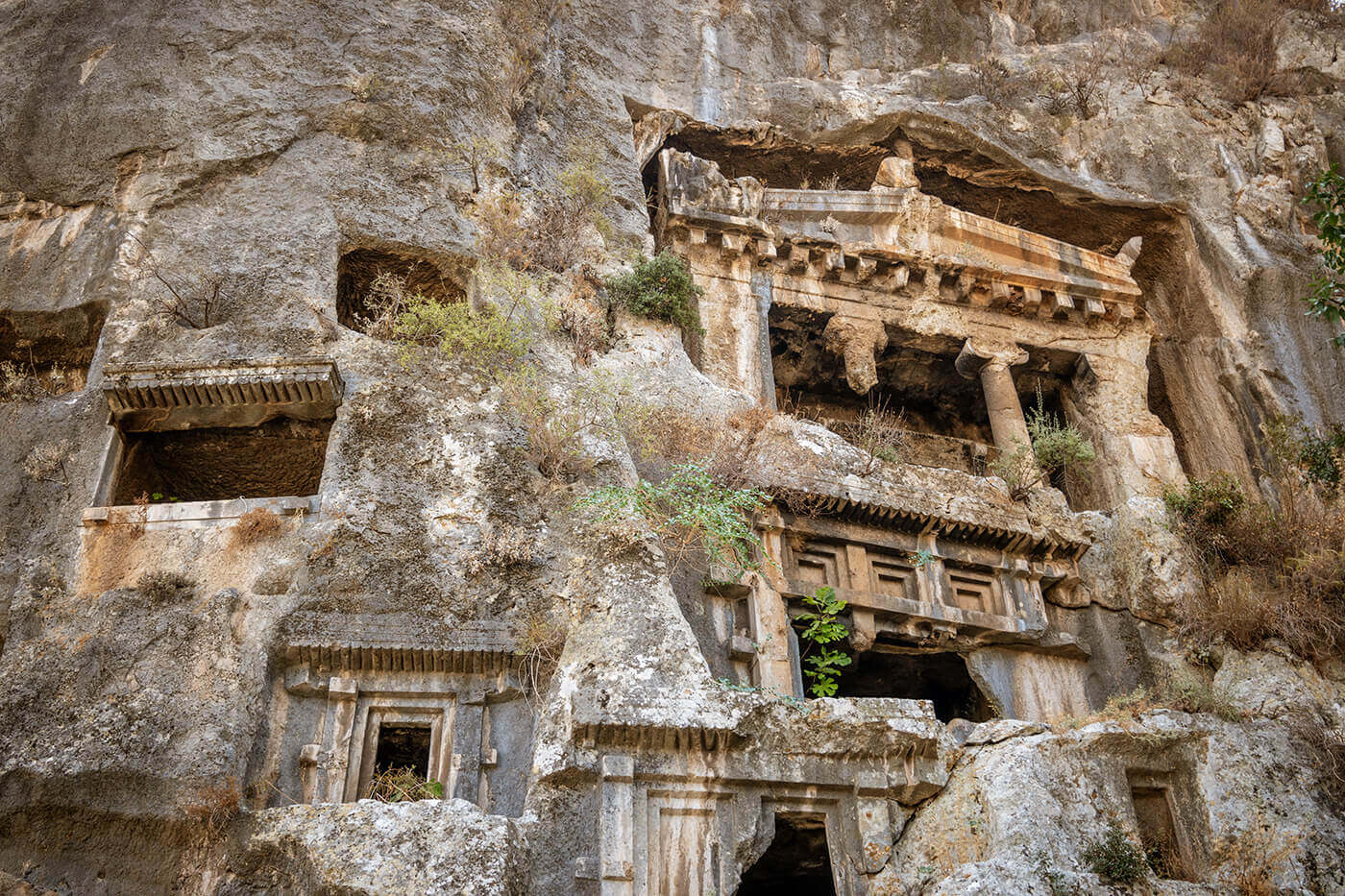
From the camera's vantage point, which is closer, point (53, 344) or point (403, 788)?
point (403, 788)

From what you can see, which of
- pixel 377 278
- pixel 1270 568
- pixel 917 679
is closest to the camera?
pixel 1270 568

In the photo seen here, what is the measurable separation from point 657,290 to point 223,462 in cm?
514

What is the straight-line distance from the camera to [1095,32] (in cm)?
Answer: 2020

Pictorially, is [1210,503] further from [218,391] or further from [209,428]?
[209,428]

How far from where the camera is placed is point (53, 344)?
11430mm

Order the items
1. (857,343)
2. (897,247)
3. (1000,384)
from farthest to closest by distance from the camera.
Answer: (897,247)
(1000,384)
(857,343)

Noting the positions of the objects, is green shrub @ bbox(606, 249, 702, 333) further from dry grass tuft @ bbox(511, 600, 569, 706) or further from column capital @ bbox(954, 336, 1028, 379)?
dry grass tuft @ bbox(511, 600, 569, 706)

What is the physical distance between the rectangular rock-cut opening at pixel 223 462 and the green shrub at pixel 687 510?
9.53 feet

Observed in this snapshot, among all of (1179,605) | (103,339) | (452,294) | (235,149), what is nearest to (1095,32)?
(1179,605)

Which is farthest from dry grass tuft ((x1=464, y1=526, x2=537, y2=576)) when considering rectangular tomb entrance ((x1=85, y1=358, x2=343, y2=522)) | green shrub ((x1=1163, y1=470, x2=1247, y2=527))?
green shrub ((x1=1163, y1=470, x2=1247, y2=527))

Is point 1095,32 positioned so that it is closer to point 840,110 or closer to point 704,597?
point 840,110

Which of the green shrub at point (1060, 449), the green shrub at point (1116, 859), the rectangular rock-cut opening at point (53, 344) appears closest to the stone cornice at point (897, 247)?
the green shrub at point (1060, 449)

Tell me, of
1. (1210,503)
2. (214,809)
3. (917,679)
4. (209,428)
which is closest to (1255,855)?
(1210,503)

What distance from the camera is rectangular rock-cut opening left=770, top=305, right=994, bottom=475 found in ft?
52.4
